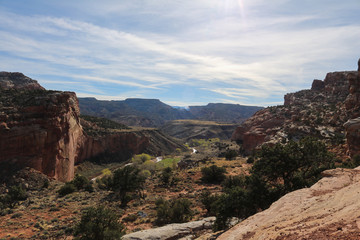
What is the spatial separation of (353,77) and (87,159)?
3699 inches

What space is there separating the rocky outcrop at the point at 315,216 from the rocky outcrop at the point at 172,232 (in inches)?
292

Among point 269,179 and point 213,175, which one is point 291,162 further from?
point 213,175

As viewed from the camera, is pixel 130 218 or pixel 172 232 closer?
pixel 172 232

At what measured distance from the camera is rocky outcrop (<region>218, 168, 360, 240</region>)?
7.63m

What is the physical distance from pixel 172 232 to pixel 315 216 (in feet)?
41.1

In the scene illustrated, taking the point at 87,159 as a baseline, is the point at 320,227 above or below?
above

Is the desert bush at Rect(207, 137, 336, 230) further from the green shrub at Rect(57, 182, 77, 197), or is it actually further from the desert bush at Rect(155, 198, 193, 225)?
the green shrub at Rect(57, 182, 77, 197)

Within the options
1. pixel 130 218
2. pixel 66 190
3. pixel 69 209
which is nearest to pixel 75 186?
pixel 66 190

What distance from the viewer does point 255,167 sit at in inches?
827

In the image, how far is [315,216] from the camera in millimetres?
9508

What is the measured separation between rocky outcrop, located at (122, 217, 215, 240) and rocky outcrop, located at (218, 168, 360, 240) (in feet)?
24.3

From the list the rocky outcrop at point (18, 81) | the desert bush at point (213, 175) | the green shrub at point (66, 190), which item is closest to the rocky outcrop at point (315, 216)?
the desert bush at point (213, 175)

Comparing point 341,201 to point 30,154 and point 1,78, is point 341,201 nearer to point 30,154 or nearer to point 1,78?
point 30,154

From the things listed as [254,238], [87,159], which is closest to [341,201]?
[254,238]
